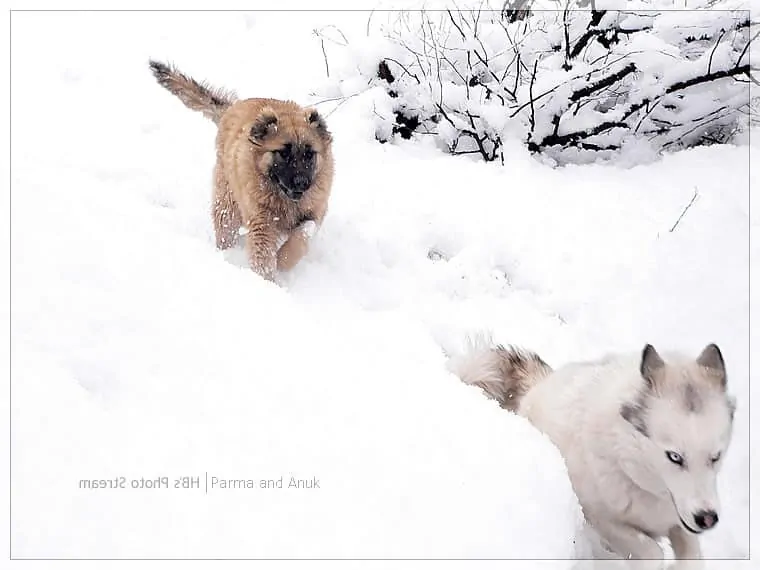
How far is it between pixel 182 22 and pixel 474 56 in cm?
460

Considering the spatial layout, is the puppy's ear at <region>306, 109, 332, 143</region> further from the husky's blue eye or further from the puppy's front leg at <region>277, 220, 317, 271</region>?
the husky's blue eye

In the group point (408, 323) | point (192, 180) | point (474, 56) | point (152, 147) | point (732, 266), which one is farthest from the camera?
point (474, 56)

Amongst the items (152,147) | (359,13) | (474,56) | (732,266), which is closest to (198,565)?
(732,266)

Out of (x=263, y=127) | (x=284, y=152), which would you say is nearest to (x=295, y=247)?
(x=284, y=152)

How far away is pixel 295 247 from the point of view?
4.80 meters

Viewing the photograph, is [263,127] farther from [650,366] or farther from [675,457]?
[675,457]

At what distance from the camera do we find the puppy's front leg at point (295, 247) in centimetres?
479

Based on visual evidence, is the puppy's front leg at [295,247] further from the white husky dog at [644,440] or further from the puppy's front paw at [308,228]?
the white husky dog at [644,440]

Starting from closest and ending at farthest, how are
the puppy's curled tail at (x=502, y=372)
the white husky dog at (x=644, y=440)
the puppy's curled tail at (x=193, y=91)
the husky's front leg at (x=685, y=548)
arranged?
1. the white husky dog at (x=644, y=440)
2. the husky's front leg at (x=685, y=548)
3. the puppy's curled tail at (x=502, y=372)
4. the puppy's curled tail at (x=193, y=91)

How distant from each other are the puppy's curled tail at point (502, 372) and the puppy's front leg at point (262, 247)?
1.71 m

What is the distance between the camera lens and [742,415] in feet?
12.6

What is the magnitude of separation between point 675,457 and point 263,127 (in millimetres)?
3618

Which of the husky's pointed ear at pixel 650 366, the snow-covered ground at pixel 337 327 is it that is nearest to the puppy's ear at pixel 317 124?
the snow-covered ground at pixel 337 327

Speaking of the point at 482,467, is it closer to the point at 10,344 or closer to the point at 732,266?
the point at 10,344
